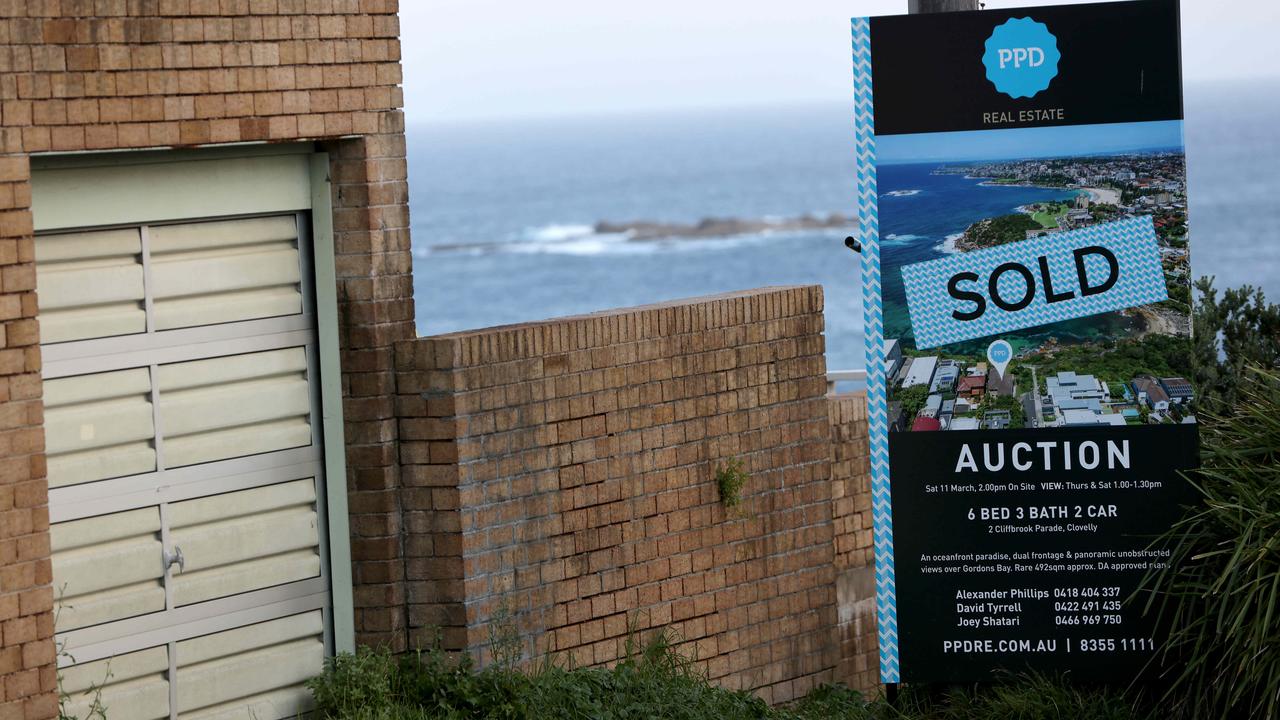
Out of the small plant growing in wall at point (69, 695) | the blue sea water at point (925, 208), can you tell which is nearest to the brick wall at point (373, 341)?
the small plant growing in wall at point (69, 695)

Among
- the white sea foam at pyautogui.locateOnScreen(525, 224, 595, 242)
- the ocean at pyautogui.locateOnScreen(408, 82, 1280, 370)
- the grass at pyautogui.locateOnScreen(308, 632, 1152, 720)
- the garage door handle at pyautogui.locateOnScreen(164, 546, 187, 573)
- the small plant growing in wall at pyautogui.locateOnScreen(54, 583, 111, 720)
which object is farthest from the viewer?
the white sea foam at pyautogui.locateOnScreen(525, 224, 595, 242)

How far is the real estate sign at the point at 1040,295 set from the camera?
291 inches

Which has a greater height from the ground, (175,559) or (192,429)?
(192,429)

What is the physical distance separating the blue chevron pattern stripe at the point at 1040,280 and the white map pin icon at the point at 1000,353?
0.20ft

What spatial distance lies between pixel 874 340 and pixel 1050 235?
935 millimetres

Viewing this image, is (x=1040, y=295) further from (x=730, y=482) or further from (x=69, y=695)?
(x=69, y=695)

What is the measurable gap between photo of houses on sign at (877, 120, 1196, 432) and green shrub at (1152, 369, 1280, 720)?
1.26ft

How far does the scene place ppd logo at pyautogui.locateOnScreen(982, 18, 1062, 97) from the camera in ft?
24.3

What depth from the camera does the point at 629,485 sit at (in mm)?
7883

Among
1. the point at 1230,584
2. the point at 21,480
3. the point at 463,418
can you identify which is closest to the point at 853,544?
the point at 1230,584

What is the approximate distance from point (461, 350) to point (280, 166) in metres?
1.11

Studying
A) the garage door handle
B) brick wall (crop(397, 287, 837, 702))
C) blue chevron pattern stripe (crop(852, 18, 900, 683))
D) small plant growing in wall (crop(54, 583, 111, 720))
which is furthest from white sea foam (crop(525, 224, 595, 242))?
small plant growing in wall (crop(54, 583, 111, 720))

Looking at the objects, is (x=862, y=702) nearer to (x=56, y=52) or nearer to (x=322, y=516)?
(x=322, y=516)

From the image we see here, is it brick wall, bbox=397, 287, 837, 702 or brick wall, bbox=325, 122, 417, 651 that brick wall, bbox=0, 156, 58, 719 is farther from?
brick wall, bbox=397, 287, 837, 702
